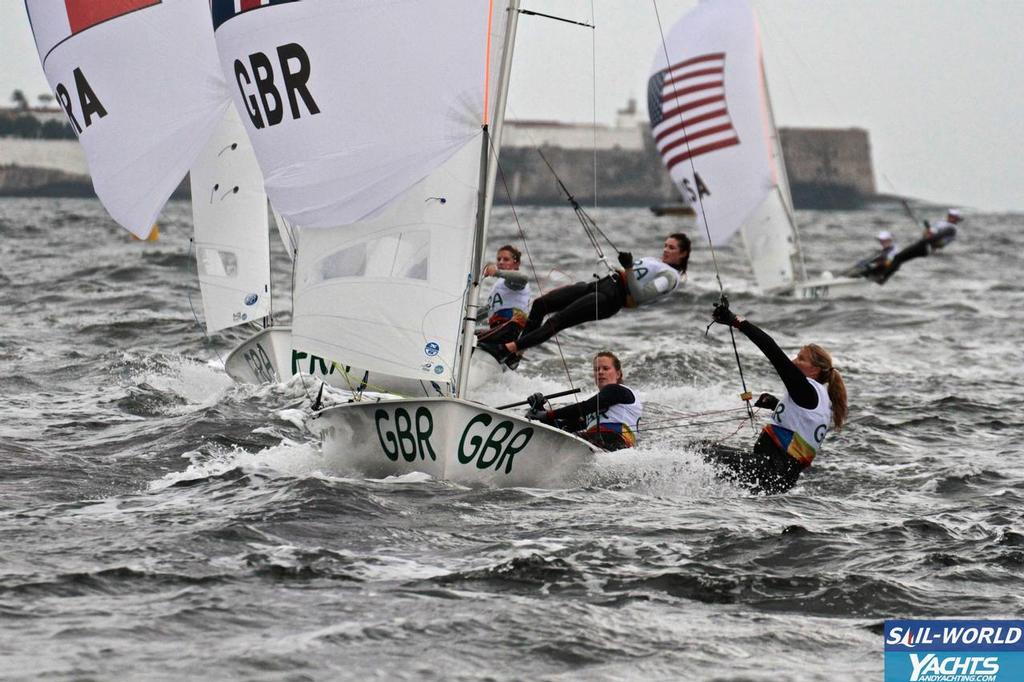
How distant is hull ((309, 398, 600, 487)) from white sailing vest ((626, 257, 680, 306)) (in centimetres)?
222

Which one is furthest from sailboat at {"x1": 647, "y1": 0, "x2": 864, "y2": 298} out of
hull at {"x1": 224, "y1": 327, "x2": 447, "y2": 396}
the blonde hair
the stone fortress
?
the stone fortress

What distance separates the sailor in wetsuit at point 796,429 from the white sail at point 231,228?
4.60 meters

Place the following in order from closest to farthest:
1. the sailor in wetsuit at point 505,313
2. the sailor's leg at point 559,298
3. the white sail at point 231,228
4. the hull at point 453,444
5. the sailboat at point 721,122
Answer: the hull at point 453,444 < the sailor's leg at point 559,298 < the sailor in wetsuit at point 505,313 < the white sail at point 231,228 < the sailboat at point 721,122

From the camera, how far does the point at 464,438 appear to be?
6738 mm

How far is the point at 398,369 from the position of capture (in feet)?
23.1

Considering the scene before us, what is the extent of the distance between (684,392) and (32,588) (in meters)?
6.65

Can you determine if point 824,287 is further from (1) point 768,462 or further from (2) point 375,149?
(2) point 375,149

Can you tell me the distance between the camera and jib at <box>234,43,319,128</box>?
6.89 metres

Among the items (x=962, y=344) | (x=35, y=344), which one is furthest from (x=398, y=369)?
(x=962, y=344)

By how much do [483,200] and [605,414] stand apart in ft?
4.42

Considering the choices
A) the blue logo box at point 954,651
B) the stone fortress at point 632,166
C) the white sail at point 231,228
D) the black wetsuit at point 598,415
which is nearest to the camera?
the blue logo box at point 954,651

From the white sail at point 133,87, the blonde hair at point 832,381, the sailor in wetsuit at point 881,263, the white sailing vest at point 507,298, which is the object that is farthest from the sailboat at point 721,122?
the blonde hair at point 832,381

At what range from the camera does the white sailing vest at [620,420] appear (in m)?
7.37

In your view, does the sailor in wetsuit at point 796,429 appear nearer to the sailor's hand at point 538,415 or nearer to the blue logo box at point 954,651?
the sailor's hand at point 538,415
